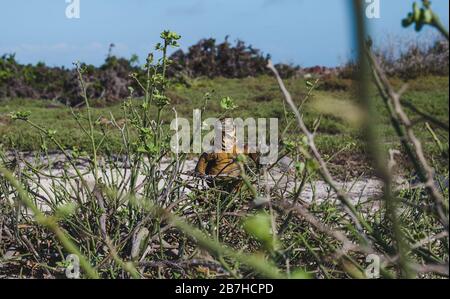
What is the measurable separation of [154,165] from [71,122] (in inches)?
254

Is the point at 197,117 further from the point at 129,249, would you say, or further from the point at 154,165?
the point at 129,249

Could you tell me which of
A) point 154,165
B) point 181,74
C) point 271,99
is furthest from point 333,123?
point 154,165

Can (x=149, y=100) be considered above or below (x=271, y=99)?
above

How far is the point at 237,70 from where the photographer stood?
1433cm

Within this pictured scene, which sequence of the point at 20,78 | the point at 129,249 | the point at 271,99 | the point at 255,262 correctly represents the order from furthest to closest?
1. the point at 20,78
2. the point at 271,99
3. the point at 129,249
4. the point at 255,262

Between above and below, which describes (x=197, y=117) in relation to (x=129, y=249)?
above

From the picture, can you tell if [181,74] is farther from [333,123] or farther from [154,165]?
[154,165]

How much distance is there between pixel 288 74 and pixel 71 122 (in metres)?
6.83
